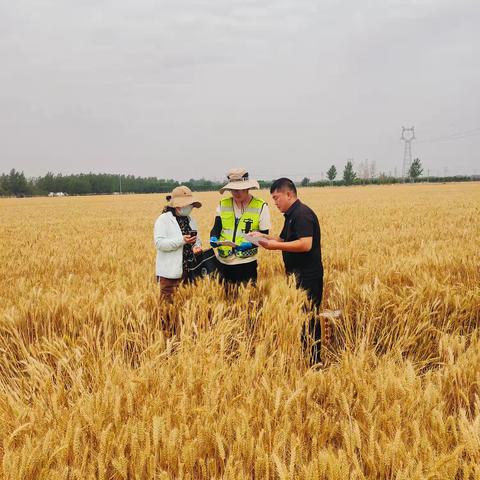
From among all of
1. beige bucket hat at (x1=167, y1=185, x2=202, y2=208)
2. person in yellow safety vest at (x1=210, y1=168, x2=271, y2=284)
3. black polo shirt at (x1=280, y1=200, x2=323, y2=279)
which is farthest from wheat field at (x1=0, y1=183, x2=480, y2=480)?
beige bucket hat at (x1=167, y1=185, x2=202, y2=208)

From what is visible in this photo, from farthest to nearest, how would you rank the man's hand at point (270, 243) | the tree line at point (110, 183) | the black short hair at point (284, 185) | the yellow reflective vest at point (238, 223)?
the tree line at point (110, 183) → the yellow reflective vest at point (238, 223) → the black short hair at point (284, 185) → the man's hand at point (270, 243)

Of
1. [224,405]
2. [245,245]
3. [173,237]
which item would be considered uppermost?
[173,237]

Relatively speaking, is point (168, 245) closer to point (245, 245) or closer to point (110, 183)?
point (245, 245)

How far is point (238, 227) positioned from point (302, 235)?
0.87 metres

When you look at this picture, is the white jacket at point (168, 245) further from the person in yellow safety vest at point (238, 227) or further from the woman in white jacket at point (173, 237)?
the person in yellow safety vest at point (238, 227)

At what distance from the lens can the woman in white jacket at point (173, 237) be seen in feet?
13.5

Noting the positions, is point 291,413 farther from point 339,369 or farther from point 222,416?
point 339,369

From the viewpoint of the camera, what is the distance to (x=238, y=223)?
4238mm

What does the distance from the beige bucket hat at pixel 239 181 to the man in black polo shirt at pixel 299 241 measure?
28 centimetres

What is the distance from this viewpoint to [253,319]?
276cm

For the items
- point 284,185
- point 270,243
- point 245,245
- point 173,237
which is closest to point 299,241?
point 270,243

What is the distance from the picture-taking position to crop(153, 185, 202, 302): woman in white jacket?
13.5 feet

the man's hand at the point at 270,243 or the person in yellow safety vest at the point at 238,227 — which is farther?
the person in yellow safety vest at the point at 238,227

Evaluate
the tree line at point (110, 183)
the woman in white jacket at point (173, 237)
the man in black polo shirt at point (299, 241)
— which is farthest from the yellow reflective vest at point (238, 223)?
the tree line at point (110, 183)
